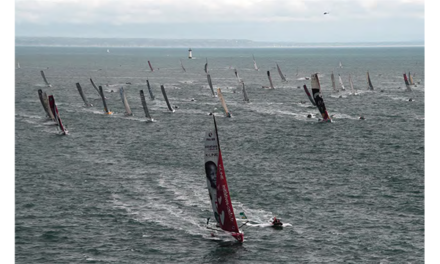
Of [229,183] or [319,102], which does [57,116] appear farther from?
[319,102]

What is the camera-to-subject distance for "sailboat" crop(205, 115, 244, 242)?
47500 millimetres

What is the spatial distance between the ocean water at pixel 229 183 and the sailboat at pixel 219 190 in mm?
1302

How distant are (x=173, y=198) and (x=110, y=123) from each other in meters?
53.6

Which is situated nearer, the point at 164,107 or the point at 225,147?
the point at 225,147

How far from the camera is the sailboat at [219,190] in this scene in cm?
4750

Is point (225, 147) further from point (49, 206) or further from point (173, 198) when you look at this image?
point (49, 206)

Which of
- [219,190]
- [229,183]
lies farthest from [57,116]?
[219,190]

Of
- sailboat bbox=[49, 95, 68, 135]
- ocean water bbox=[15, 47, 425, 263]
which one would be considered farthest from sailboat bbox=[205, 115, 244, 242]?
sailboat bbox=[49, 95, 68, 135]

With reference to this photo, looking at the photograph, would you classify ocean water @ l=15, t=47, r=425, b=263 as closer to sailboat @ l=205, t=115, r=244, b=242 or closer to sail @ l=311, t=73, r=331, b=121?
sailboat @ l=205, t=115, r=244, b=242

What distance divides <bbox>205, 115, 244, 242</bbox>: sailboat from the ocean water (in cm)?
130

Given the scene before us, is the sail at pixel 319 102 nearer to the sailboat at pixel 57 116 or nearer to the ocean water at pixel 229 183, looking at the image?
the ocean water at pixel 229 183

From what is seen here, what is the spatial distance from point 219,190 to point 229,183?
1700cm

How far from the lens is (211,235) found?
160ft

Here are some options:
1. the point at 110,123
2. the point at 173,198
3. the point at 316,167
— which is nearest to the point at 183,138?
the point at 110,123
